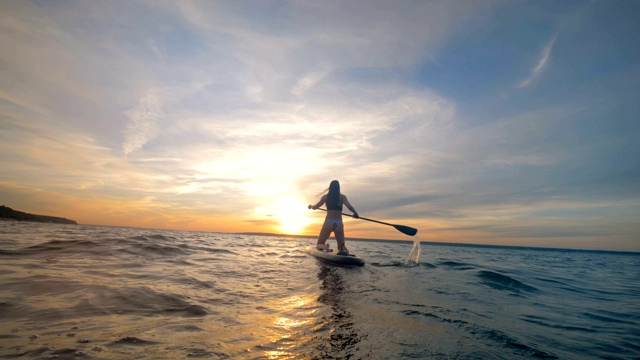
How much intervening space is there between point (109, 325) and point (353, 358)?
10.9 feet

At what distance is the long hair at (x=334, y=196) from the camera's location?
1409cm

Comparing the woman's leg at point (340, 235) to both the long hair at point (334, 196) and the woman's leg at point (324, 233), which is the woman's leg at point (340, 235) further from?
the long hair at point (334, 196)

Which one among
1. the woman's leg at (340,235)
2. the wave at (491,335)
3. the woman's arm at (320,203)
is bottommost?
the wave at (491,335)

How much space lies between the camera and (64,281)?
5.67 metres

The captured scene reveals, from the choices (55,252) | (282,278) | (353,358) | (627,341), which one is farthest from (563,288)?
(55,252)

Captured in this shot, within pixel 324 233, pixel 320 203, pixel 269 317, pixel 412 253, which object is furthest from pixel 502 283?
pixel 269 317

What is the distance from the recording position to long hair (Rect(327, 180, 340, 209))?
14.1m

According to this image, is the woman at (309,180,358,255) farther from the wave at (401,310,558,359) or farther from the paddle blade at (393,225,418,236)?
the wave at (401,310,558,359)

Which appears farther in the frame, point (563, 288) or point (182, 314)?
point (563, 288)

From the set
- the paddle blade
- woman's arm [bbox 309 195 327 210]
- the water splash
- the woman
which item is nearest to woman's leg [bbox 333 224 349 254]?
the woman

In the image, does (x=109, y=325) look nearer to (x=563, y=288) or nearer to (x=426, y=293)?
(x=426, y=293)

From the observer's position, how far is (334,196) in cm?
1412

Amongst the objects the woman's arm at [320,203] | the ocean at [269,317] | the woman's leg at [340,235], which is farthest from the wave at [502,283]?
the woman's arm at [320,203]

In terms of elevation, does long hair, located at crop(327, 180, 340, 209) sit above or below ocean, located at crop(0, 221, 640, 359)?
above
